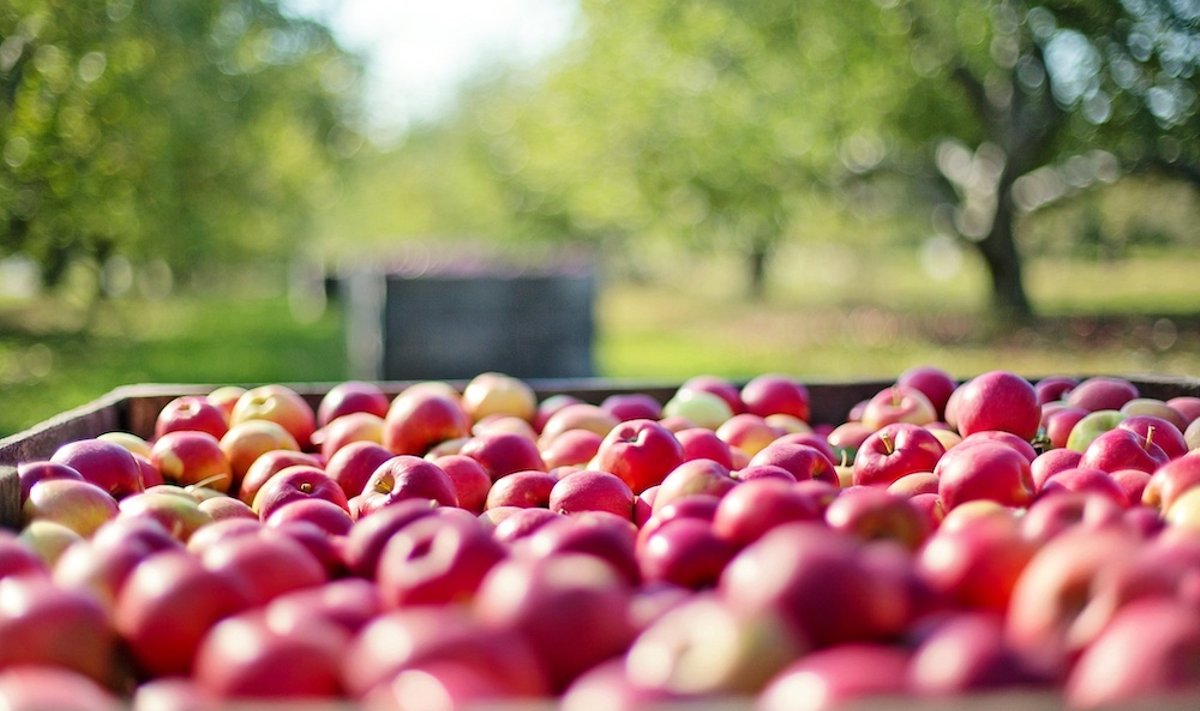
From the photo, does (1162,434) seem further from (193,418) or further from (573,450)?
Answer: (193,418)

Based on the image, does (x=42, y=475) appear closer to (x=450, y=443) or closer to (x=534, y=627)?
(x=450, y=443)

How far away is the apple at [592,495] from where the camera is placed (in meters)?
2.56

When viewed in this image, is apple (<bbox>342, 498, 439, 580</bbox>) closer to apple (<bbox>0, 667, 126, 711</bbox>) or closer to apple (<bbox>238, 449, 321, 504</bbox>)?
apple (<bbox>0, 667, 126, 711</bbox>)

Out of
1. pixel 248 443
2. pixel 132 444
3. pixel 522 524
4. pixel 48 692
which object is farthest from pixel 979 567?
pixel 132 444

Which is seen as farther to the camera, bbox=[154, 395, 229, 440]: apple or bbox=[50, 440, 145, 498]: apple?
bbox=[154, 395, 229, 440]: apple

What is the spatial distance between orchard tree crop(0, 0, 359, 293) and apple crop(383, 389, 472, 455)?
27.1 feet

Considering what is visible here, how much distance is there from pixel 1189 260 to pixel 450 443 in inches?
1407

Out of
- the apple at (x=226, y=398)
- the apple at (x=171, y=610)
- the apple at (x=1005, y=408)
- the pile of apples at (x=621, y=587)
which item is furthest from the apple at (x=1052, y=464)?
the apple at (x=226, y=398)

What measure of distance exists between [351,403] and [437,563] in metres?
2.36

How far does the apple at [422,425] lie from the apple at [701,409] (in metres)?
0.71

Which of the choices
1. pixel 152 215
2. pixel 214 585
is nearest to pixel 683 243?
pixel 152 215

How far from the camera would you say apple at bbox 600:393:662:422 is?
3941 mm

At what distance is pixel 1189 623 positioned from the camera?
1336 mm

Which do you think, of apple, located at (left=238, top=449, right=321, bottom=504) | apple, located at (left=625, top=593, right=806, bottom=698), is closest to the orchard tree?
apple, located at (left=238, top=449, right=321, bottom=504)
